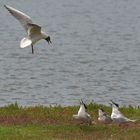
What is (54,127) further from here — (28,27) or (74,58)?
(74,58)

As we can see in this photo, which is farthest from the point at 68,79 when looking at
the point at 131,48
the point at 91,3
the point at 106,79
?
the point at 91,3

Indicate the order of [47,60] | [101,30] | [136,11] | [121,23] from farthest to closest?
[136,11] < [121,23] < [101,30] < [47,60]

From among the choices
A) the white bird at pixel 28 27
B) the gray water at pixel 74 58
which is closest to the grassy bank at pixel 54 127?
the white bird at pixel 28 27

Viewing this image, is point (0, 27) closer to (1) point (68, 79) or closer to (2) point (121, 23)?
(2) point (121, 23)

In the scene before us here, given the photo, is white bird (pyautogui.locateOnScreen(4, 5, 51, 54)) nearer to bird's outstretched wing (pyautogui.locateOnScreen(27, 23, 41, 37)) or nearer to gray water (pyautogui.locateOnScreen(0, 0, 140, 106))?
bird's outstretched wing (pyautogui.locateOnScreen(27, 23, 41, 37))

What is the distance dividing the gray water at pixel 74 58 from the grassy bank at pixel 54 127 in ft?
25.3

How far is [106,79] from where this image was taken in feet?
123

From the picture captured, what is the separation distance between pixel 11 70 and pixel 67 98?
26.3 feet

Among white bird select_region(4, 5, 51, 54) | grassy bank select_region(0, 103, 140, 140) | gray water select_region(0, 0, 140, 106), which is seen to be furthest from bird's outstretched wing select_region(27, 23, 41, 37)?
gray water select_region(0, 0, 140, 106)

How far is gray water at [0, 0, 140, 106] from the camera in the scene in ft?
110

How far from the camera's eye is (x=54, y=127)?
20.0m

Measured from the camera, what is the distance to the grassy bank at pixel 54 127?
1881cm

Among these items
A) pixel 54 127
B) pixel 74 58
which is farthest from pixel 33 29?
pixel 74 58

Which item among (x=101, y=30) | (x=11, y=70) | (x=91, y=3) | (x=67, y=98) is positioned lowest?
(x=67, y=98)
